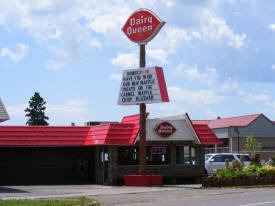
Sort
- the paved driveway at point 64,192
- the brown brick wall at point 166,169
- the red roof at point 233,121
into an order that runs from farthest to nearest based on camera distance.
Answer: the red roof at point 233,121
the brown brick wall at point 166,169
the paved driveway at point 64,192

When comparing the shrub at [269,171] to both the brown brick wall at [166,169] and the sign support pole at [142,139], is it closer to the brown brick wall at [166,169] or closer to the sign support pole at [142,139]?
the brown brick wall at [166,169]

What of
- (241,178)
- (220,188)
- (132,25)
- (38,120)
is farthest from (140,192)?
(38,120)

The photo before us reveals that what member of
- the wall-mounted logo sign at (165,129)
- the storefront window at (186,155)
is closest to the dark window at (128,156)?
the wall-mounted logo sign at (165,129)

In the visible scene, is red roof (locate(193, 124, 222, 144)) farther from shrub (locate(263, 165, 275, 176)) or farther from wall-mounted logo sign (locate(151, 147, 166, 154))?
shrub (locate(263, 165, 275, 176))

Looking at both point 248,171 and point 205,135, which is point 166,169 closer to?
point 205,135

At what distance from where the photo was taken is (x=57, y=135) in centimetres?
3117

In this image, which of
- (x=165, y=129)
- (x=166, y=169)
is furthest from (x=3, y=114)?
(x=166, y=169)

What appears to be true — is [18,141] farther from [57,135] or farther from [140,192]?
[140,192]

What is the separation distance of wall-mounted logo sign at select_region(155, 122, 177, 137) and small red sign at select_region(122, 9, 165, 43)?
502cm

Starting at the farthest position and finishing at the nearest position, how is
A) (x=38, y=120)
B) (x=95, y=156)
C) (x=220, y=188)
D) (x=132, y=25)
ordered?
(x=38, y=120), (x=95, y=156), (x=132, y=25), (x=220, y=188)

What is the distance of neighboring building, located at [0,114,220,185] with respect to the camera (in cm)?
2897

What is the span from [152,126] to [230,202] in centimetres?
1247

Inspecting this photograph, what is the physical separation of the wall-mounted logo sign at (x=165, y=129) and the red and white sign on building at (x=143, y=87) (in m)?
2.50

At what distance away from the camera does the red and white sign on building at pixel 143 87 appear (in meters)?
26.8
